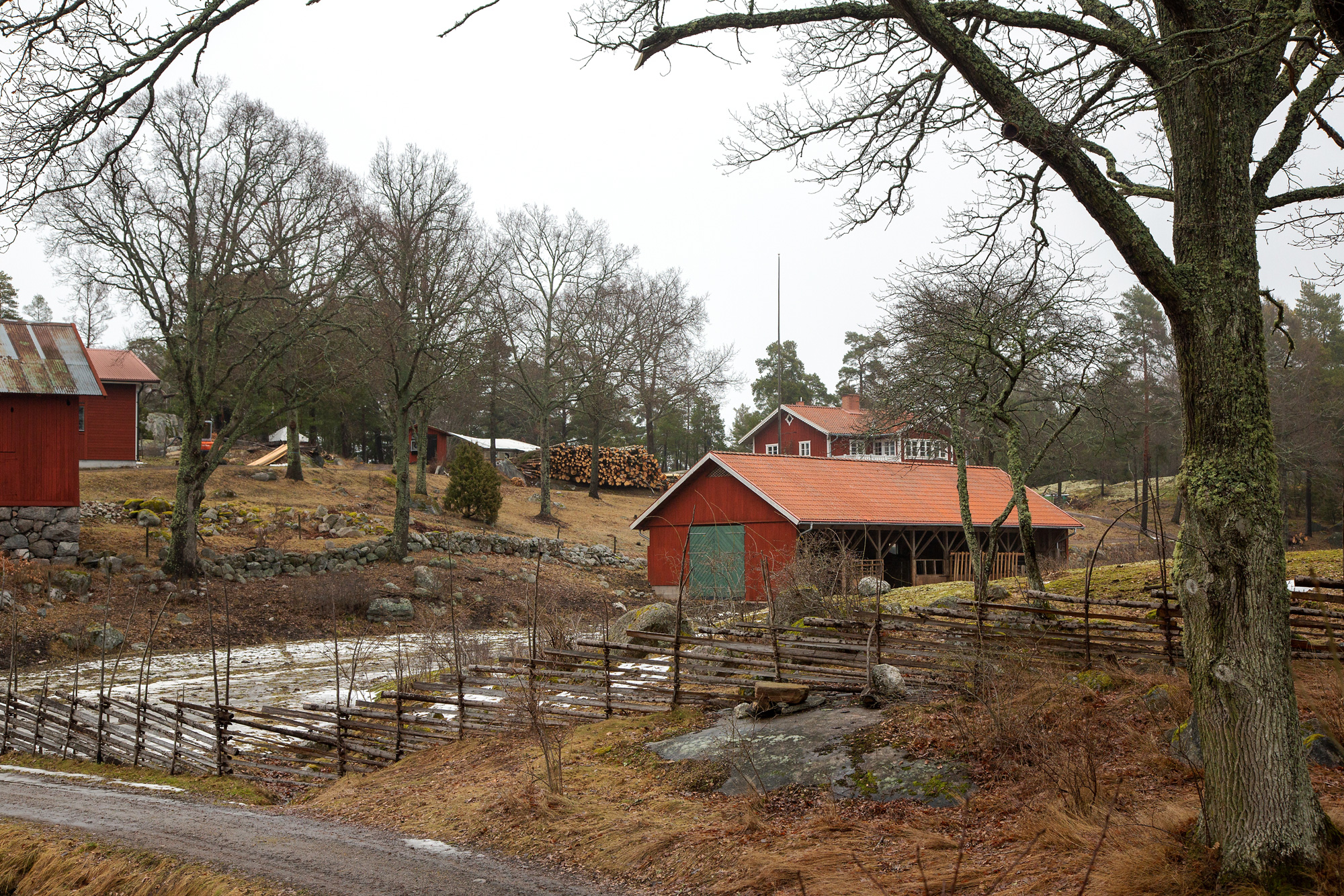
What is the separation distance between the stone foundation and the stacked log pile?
2570 centimetres

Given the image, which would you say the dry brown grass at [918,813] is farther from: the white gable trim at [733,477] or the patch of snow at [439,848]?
the white gable trim at [733,477]

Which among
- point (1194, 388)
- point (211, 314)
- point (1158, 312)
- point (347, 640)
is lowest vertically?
point (347, 640)

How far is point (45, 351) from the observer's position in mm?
22625

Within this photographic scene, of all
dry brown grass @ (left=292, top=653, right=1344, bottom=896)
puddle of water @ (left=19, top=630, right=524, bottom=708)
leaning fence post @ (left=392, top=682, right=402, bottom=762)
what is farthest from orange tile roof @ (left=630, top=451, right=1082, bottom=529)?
dry brown grass @ (left=292, top=653, right=1344, bottom=896)

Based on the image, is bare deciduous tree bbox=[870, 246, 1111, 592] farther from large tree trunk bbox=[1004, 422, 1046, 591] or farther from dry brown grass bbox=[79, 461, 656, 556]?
dry brown grass bbox=[79, 461, 656, 556]

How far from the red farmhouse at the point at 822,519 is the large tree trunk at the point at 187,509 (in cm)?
1079

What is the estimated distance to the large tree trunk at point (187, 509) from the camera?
2052 centimetres

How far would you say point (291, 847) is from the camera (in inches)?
288

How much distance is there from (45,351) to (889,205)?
2245cm

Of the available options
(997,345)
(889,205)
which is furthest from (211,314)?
(889,205)

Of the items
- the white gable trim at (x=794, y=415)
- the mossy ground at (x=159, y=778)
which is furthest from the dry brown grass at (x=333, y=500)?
the mossy ground at (x=159, y=778)

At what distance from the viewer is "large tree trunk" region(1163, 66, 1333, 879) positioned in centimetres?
429

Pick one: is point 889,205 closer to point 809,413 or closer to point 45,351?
point 45,351

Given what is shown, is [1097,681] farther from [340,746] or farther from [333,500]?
[333,500]
